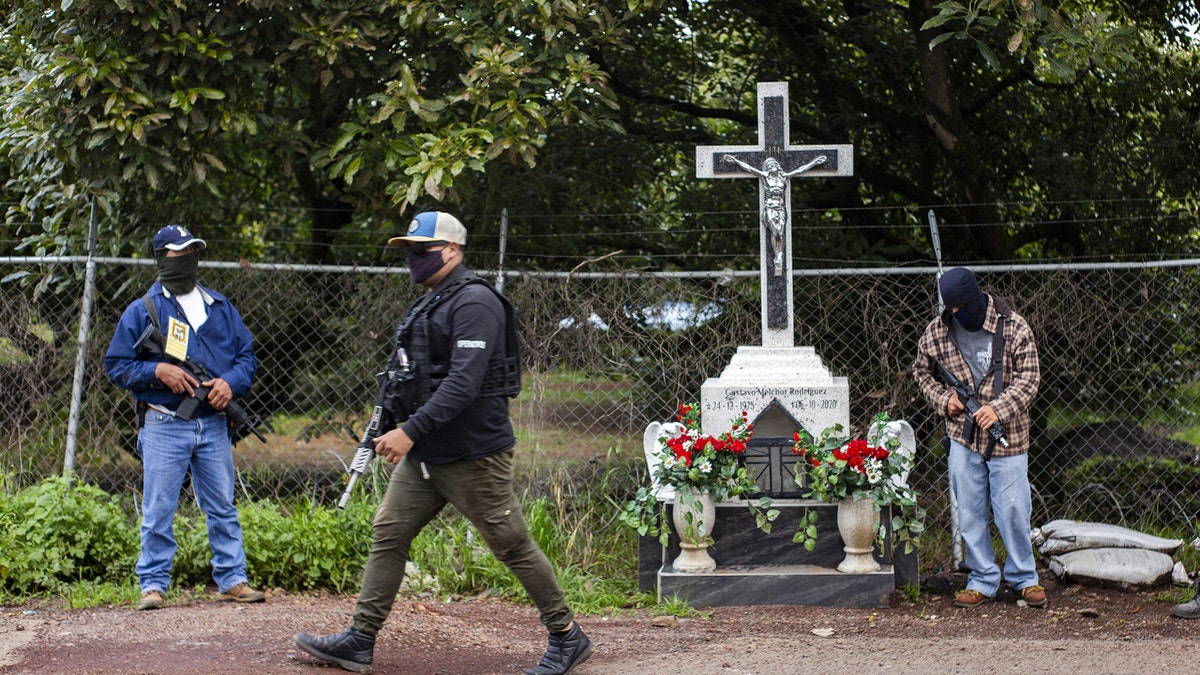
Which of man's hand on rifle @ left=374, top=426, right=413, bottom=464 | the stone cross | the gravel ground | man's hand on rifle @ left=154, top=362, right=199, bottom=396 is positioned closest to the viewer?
man's hand on rifle @ left=374, top=426, right=413, bottom=464

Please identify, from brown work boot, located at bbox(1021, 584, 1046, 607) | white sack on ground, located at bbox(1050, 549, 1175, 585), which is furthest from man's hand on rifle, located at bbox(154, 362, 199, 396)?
white sack on ground, located at bbox(1050, 549, 1175, 585)

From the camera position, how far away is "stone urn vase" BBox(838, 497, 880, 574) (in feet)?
19.3

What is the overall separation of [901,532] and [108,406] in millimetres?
5192

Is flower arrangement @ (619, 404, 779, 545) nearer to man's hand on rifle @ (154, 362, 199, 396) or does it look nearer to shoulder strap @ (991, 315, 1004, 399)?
shoulder strap @ (991, 315, 1004, 399)

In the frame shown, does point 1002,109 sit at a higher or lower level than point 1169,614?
higher

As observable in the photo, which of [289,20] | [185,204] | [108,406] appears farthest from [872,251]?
[108,406]

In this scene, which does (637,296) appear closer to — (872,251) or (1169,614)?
(872,251)

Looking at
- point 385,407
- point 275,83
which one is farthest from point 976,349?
point 275,83

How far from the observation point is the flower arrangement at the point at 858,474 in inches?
231

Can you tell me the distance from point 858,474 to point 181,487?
3.46 m

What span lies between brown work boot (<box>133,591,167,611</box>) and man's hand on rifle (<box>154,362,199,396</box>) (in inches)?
40.8

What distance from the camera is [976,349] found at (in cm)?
598

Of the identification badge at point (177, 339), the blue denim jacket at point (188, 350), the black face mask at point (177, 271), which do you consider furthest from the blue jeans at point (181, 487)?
the black face mask at point (177, 271)

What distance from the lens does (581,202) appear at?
9.04 m
